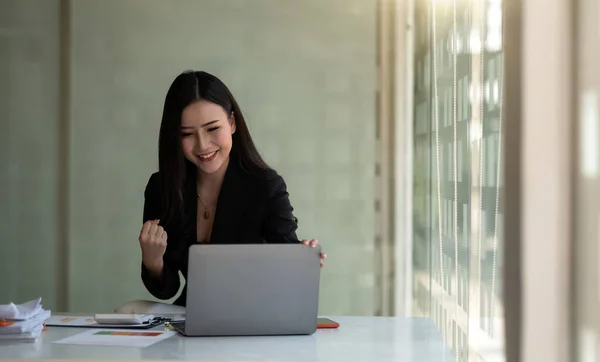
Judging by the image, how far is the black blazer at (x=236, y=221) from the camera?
3.27 m

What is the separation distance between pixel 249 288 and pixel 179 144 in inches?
62.9

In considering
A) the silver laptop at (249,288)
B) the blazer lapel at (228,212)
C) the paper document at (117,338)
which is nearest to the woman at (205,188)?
the blazer lapel at (228,212)

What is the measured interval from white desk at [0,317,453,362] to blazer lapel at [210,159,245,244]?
1152 millimetres

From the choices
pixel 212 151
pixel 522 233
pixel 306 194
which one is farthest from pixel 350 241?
pixel 522 233

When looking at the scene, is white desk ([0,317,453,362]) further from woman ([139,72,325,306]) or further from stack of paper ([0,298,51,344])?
woman ([139,72,325,306])

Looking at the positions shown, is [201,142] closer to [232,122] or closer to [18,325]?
[232,122]

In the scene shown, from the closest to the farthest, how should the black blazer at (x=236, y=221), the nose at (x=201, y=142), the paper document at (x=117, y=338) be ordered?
the paper document at (x=117, y=338) < the black blazer at (x=236, y=221) < the nose at (x=201, y=142)

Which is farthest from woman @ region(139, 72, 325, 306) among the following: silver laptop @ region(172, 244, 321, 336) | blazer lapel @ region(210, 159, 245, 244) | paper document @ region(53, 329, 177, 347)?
silver laptop @ region(172, 244, 321, 336)

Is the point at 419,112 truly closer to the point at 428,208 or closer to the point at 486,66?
the point at 428,208

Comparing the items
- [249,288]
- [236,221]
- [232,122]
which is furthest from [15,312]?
[232,122]

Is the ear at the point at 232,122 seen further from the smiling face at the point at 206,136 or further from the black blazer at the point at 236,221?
the black blazer at the point at 236,221

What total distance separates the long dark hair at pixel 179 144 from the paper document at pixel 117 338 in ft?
4.36

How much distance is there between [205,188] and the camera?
342 cm

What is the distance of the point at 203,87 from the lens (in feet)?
11.6
